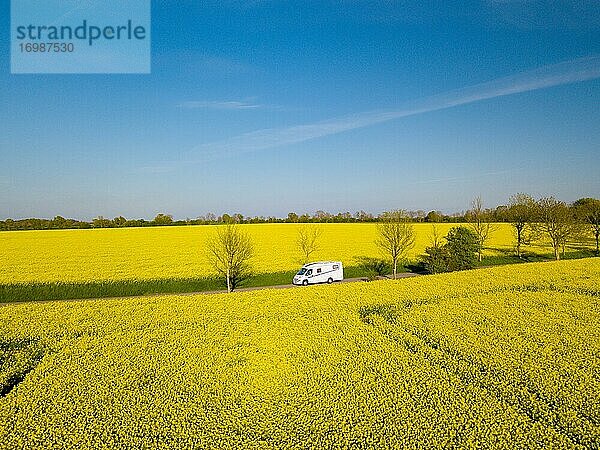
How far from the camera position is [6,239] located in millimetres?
69875

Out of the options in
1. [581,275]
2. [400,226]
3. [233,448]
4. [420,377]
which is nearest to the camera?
[233,448]

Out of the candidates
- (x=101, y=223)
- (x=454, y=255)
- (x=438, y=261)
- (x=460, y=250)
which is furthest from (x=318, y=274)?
(x=101, y=223)

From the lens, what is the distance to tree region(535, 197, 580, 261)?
53.7 m

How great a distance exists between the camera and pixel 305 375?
36.0 ft

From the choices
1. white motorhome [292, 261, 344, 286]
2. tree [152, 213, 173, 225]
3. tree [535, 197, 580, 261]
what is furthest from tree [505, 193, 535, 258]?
tree [152, 213, 173, 225]

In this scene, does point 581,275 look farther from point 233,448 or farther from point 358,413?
point 233,448

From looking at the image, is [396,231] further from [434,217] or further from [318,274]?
[434,217]

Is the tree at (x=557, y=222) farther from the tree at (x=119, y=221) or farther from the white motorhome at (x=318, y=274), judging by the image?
the tree at (x=119, y=221)

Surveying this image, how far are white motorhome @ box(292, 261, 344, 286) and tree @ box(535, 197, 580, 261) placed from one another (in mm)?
32439

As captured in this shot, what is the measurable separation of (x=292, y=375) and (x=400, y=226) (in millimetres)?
36644

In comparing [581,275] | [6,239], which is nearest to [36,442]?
[581,275]

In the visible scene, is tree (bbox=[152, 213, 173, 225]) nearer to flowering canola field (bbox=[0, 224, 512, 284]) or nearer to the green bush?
flowering canola field (bbox=[0, 224, 512, 284])

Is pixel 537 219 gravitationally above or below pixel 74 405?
above

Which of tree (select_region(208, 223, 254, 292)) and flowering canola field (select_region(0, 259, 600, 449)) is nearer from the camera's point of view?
flowering canola field (select_region(0, 259, 600, 449))
